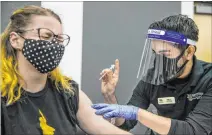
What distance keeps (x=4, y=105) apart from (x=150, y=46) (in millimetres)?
883

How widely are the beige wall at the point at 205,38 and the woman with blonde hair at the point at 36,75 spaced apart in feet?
5.87

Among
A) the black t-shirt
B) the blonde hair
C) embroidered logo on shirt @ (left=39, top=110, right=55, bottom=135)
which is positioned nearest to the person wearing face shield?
the black t-shirt

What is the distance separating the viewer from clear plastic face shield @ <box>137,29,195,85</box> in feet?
5.20

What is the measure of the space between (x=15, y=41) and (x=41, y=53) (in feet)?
0.49

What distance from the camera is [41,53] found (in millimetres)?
1342

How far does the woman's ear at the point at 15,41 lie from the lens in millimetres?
1366

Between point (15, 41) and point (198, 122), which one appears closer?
point (15, 41)

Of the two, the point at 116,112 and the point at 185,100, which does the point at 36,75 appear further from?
the point at 185,100

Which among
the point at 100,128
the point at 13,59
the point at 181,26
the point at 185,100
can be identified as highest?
the point at 181,26

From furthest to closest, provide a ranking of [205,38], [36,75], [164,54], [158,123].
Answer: [205,38]
[164,54]
[158,123]
[36,75]

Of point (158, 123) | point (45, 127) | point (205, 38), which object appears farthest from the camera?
point (205, 38)

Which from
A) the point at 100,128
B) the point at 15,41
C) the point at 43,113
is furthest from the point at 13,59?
the point at 100,128

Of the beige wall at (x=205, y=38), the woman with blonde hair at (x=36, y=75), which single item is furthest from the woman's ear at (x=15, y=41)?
the beige wall at (x=205, y=38)

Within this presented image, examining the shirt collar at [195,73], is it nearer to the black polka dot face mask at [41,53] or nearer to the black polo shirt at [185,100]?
the black polo shirt at [185,100]
